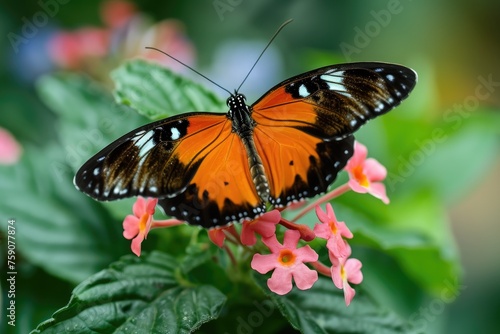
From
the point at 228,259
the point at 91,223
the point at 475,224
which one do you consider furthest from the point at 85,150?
the point at 475,224

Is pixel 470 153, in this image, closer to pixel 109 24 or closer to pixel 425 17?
pixel 109 24

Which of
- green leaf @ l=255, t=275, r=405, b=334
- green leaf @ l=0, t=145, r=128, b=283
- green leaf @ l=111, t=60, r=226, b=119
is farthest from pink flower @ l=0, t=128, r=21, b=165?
green leaf @ l=255, t=275, r=405, b=334

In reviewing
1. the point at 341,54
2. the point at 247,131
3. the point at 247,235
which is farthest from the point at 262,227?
the point at 341,54

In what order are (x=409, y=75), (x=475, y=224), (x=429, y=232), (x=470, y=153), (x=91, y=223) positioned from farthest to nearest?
(x=475, y=224) → (x=470, y=153) → (x=429, y=232) → (x=91, y=223) → (x=409, y=75)

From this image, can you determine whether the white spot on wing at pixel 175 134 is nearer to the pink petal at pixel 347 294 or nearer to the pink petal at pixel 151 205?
the pink petal at pixel 151 205

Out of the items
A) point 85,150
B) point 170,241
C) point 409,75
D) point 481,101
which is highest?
point 409,75

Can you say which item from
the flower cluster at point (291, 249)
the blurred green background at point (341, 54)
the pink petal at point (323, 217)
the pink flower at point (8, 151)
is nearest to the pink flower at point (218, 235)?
the flower cluster at point (291, 249)
